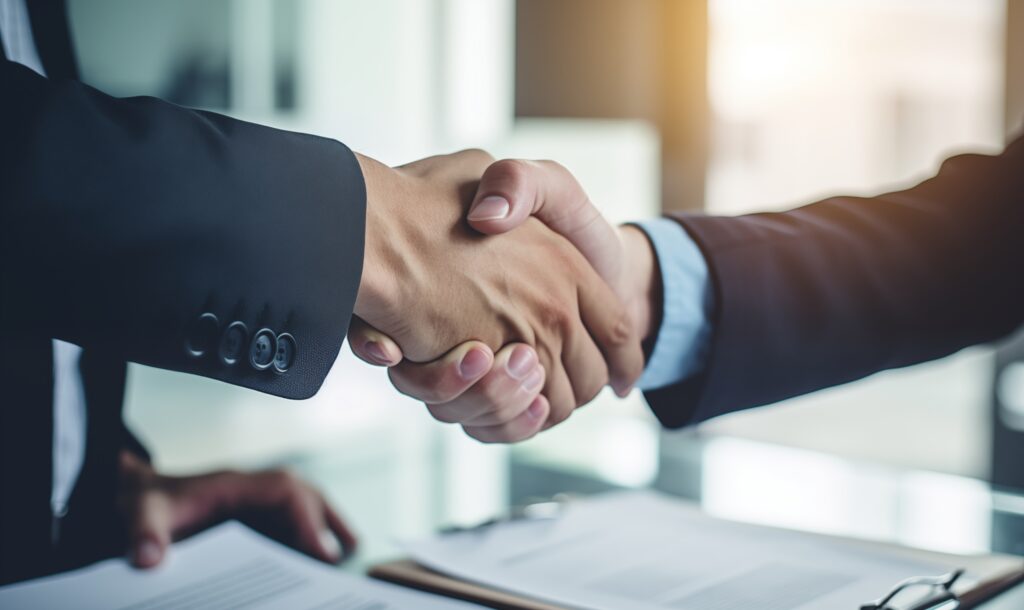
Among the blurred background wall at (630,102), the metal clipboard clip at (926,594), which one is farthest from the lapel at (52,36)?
the blurred background wall at (630,102)

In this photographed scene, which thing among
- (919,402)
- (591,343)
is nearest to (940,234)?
(591,343)

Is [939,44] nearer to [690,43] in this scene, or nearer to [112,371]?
[690,43]

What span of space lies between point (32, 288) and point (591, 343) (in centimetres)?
47

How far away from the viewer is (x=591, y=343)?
0.83m

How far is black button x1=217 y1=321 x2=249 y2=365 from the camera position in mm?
556

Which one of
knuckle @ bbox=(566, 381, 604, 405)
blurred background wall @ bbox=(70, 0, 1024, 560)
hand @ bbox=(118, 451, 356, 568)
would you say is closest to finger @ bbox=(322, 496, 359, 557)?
hand @ bbox=(118, 451, 356, 568)

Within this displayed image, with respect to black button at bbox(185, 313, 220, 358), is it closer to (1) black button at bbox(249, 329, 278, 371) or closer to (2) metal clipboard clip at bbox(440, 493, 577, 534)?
(1) black button at bbox(249, 329, 278, 371)

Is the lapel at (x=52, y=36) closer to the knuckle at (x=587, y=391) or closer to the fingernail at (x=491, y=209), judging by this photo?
the fingernail at (x=491, y=209)

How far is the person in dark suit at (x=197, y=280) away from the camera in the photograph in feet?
1.62

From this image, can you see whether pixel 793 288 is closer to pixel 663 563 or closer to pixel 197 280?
pixel 663 563

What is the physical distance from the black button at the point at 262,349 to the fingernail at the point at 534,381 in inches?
9.8

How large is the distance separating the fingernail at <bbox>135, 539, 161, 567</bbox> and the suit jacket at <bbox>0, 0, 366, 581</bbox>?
206 mm

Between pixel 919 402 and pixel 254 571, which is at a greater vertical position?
pixel 254 571

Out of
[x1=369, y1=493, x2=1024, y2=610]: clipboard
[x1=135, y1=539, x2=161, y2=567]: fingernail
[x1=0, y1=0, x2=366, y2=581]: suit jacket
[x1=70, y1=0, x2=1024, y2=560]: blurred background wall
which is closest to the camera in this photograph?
[x1=0, y1=0, x2=366, y2=581]: suit jacket
